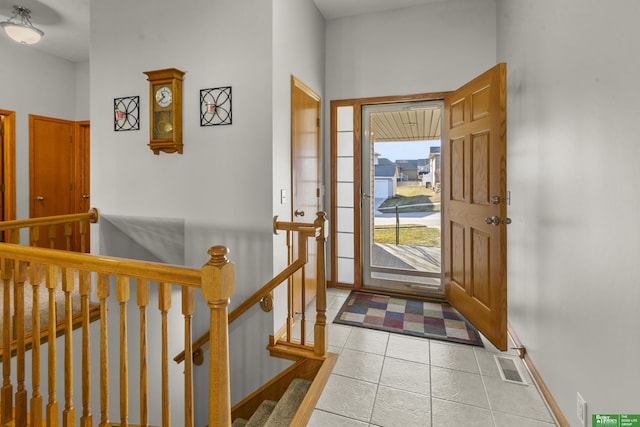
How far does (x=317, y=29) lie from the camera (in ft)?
11.3

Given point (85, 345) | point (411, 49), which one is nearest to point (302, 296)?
point (85, 345)

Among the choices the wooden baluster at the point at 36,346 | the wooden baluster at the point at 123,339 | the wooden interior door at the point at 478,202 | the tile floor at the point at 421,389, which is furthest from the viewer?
the wooden interior door at the point at 478,202

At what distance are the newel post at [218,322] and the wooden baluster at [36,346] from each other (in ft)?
3.54

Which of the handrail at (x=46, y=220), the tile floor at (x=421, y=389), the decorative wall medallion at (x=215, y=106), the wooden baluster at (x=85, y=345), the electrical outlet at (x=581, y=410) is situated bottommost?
the tile floor at (x=421, y=389)

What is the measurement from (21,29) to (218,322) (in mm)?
3743

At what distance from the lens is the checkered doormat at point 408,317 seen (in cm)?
269

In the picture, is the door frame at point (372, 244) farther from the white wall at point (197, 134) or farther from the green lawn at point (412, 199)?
the white wall at point (197, 134)

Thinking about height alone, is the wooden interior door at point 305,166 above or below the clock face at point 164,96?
below

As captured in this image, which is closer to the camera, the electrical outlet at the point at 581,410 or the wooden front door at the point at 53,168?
the electrical outlet at the point at 581,410

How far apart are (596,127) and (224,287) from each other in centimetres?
167

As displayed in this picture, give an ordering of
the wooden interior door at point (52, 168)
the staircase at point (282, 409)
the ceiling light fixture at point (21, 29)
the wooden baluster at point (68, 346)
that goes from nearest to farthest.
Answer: the wooden baluster at point (68, 346), the staircase at point (282, 409), the ceiling light fixture at point (21, 29), the wooden interior door at point (52, 168)

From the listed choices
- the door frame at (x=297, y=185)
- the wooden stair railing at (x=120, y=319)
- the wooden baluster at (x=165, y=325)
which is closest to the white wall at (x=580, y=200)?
the wooden stair railing at (x=120, y=319)

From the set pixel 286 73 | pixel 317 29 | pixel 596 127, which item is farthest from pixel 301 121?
pixel 596 127

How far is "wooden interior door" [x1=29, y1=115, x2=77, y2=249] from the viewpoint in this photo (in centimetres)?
443
